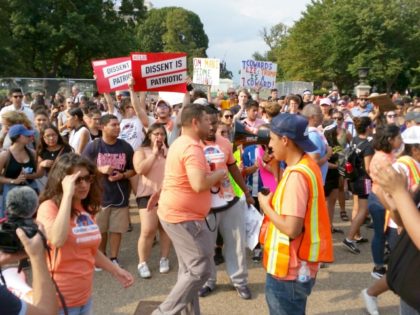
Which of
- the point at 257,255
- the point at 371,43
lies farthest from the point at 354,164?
the point at 371,43

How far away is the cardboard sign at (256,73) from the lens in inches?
485

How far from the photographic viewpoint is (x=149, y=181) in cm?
546

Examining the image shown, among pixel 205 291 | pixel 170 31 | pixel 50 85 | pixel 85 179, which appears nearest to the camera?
pixel 85 179

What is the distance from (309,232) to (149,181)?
2.92 metres

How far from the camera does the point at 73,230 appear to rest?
2857 mm

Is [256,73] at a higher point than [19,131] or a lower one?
higher

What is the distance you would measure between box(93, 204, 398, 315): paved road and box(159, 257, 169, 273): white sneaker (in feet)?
0.22

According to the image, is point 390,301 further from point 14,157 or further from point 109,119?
point 14,157

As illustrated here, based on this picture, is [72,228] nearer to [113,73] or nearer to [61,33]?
[113,73]

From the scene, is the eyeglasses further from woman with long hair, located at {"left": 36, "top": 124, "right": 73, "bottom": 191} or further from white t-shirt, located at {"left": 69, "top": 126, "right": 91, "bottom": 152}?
white t-shirt, located at {"left": 69, "top": 126, "right": 91, "bottom": 152}

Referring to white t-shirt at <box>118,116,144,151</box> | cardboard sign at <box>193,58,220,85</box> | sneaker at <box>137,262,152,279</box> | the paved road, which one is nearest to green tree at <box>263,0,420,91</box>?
cardboard sign at <box>193,58,220,85</box>

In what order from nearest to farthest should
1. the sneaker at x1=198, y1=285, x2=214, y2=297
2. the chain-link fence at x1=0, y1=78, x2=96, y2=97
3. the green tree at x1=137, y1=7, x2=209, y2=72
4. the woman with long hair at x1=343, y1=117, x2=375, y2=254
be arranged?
the sneaker at x1=198, y1=285, x2=214, y2=297, the woman with long hair at x1=343, y1=117, x2=375, y2=254, the chain-link fence at x1=0, y1=78, x2=96, y2=97, the green tree at x1=137, y1=7, x2=209, y2=72

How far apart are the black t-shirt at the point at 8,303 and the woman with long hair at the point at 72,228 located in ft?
3.26

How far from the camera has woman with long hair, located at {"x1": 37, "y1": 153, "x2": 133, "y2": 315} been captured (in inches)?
107
